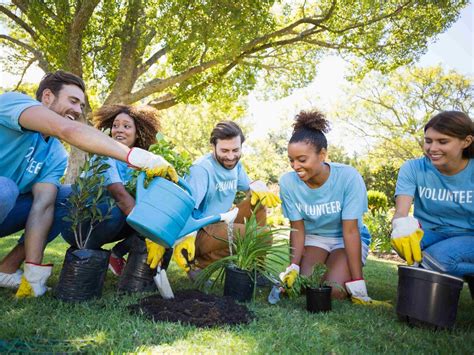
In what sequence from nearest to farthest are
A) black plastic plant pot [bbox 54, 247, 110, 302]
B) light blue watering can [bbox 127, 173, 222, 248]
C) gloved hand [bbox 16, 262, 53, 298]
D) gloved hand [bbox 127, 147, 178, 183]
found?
light blue watering can [bbox 127, 173, 222, 248], gloved hand [bbox 127, 147, 178, 183], black plastic plant pot [bbox 54, 247, 110, 302], gloved hand [bbox 16, 262, 53, 298]

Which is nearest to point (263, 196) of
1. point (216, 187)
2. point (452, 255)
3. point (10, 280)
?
point (216, 187)

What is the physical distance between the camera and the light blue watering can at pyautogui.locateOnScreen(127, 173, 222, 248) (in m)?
1.91

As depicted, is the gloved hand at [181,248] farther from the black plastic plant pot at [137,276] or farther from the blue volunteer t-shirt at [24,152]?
the blue volunteer t-shirt at [24,152]

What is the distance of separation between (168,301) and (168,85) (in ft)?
26.4

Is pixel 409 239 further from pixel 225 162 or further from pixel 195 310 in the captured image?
pixel 225 162

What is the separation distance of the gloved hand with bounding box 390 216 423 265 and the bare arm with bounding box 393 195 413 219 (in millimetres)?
220

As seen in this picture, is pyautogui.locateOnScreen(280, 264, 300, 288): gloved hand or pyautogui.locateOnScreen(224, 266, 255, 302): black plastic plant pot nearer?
pyautogui.locateOnScreen(224, 266, 255, 302): black plastic plant pot

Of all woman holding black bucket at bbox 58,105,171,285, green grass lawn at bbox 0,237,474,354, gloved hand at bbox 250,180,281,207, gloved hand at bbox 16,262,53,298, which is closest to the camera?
green grass lawn at bbox 0,237,474,354

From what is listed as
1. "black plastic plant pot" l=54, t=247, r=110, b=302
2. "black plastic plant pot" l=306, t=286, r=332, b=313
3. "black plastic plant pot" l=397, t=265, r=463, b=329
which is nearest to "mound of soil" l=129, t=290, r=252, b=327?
"black plastic plant pot" l=54, t=247, r=110, b=302

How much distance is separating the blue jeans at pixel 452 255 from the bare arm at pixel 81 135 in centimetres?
192

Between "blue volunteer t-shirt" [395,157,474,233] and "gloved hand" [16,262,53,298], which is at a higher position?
"blue volunteer t-shirt" [395,157,474,233]

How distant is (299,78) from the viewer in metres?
11.7

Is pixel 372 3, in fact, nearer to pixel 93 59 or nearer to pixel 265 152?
pixel 93 59

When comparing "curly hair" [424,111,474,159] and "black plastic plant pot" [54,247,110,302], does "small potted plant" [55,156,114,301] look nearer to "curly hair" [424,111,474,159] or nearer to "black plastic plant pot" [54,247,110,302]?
"black plastic plant pot" [54,247,110,302]
